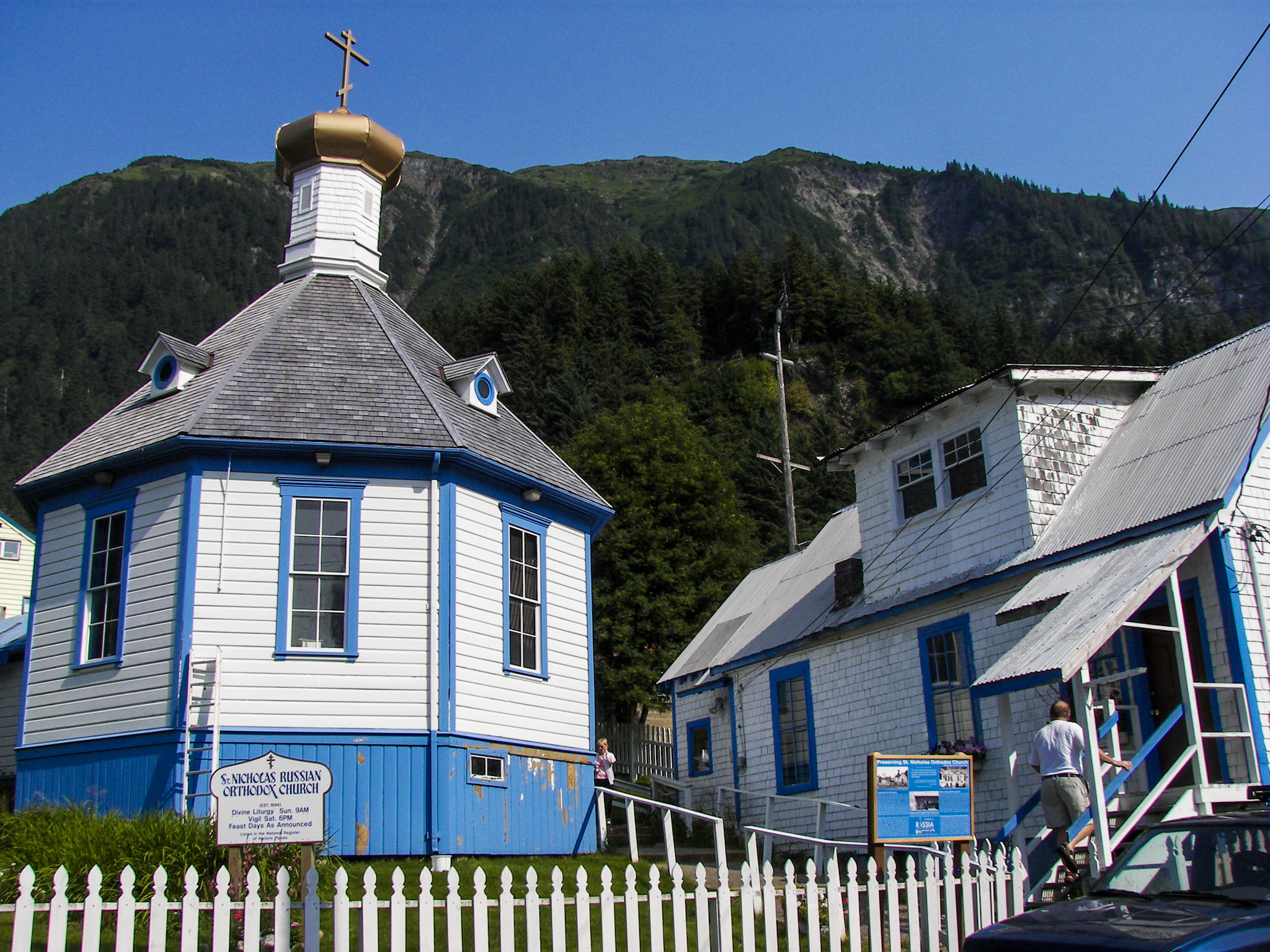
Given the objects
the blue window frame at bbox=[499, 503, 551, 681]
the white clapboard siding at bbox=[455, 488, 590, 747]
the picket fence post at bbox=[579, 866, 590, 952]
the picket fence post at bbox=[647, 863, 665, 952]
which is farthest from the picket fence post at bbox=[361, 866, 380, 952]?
the blue window frame at bbox=[499, 503, 551, 681]

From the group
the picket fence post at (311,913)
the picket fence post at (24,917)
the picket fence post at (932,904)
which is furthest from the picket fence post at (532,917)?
the picket fence post at (932,904)

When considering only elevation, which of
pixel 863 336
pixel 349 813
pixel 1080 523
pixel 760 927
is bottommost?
pixel 760 927

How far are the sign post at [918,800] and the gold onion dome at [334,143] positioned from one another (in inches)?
608

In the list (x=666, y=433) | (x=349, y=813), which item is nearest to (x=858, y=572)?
(x=349, y=813)

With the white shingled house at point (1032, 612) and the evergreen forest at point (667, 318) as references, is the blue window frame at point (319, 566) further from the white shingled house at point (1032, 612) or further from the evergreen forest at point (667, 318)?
the evergreen forest at point (667, 318)

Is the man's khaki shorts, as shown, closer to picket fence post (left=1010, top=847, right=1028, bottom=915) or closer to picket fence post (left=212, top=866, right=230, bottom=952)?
picket fence post (left=1010, top=847, right=1028, bottom=915)

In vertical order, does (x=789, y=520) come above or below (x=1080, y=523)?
above

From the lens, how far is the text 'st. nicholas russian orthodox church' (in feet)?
47.0

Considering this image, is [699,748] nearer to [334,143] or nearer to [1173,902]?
[334,143]

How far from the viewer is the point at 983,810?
16.0 m

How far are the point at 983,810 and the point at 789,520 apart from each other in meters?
16.9

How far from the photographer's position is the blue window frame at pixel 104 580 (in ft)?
50.2

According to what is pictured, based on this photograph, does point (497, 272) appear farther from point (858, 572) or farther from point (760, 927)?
point (760, 927)

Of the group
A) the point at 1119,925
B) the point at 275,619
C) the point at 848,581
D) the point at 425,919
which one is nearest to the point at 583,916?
the point at 425,919
